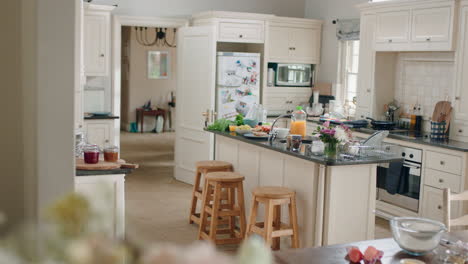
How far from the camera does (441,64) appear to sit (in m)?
6.43

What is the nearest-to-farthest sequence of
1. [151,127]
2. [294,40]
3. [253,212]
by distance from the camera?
[253,212] < [294,40] < [151,127]

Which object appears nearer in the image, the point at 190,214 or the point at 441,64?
the point at 190,214

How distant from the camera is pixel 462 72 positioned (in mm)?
5809

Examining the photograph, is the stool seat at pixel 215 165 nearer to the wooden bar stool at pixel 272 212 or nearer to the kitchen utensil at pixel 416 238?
the wooden bar stool at pixel 272 212

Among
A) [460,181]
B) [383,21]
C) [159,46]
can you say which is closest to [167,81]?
[159,46]

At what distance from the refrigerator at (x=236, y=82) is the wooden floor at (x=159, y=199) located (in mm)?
1234

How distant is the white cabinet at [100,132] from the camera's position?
7457 millimetres

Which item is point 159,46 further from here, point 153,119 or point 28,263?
point 28,263

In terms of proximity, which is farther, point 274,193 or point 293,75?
point 293,75

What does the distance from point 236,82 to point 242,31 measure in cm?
76

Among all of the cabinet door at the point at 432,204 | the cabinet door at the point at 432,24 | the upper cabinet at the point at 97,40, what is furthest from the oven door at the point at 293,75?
the cabinet door at the point at 432,204

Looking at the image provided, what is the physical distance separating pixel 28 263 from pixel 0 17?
45.5 inches

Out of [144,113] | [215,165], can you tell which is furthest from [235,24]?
[144,113]

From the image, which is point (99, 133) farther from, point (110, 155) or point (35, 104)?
point (35, 104)
